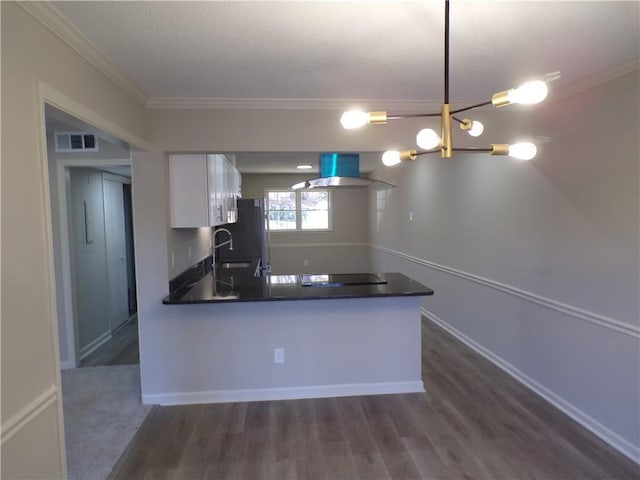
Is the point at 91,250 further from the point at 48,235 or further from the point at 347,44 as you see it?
the point at 347,44

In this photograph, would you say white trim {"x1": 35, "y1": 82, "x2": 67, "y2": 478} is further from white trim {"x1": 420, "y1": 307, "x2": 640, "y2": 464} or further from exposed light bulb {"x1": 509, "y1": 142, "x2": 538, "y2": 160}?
white trim {"x1": 420, "y1": 307, "x2": 640, "y2": 464}

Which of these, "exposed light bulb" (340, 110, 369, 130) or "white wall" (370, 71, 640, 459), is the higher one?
"exposed light bulb" (340, 110, 369, 130)

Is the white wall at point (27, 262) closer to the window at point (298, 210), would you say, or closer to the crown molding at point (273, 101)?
the crown molding at point (273, 101)

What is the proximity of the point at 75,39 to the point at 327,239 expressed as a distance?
21.9 ft

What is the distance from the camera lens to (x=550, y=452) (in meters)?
2.38

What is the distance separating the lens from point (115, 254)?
5.18 metres

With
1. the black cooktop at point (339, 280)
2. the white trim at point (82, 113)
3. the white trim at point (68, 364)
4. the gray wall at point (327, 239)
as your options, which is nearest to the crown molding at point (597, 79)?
the black cooktop at point (339, 280)

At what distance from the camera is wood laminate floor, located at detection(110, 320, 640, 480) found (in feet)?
7.38

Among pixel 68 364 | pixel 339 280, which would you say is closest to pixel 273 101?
pixel 339 280

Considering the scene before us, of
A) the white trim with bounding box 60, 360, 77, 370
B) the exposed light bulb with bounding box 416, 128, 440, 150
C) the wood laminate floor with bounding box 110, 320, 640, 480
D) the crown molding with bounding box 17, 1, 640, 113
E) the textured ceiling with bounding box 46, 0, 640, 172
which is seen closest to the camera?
the exposed light bulb with bounding box 416, 128, 440, 150

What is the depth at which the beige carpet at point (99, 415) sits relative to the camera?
2375 mm

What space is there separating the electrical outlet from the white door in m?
2.92

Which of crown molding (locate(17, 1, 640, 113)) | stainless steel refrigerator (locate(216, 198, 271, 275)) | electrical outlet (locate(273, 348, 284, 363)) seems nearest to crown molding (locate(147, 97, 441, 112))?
crown molding (locate(17, 1, 640, 113))

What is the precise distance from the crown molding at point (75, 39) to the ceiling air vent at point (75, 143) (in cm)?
156
